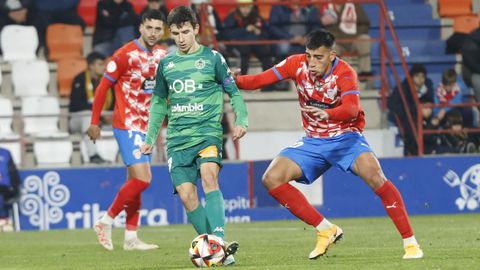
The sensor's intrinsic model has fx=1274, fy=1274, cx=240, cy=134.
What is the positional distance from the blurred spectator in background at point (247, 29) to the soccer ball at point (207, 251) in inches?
460

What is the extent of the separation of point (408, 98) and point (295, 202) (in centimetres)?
1046

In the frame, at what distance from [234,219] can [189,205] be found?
870cm

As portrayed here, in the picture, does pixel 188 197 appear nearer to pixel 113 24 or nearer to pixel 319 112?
pixel 319 112

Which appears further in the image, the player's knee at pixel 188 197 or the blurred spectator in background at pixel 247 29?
the blurred spectator in background at pixel 247 29

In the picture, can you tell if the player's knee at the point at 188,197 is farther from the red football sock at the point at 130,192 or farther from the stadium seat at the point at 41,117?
the stadium seat at the point at 41,117

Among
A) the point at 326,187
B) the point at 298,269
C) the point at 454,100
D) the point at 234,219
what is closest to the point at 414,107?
the point at 454,100

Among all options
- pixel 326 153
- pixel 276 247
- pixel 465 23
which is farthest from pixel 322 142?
pixel 465 23

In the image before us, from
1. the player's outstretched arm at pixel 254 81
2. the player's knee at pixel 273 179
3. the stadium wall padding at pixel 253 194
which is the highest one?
the player's outstretched arm at pixel 254 81

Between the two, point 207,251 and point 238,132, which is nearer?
point 207,251

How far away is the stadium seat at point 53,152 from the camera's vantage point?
1995cm

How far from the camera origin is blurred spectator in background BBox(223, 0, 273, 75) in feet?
70.7

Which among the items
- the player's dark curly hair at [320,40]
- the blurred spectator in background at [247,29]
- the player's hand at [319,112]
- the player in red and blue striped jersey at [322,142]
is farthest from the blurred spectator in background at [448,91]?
the player's hand at [319,112]

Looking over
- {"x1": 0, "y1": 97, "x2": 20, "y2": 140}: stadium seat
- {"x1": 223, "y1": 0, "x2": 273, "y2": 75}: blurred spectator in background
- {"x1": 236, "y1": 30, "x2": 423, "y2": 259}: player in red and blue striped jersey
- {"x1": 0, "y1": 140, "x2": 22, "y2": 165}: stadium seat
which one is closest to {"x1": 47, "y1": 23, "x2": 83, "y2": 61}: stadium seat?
{"x1": 0, "y1": 97, "x2": 20, "y2": 140}: stadium seat

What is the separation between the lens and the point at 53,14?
2266 centimetres
